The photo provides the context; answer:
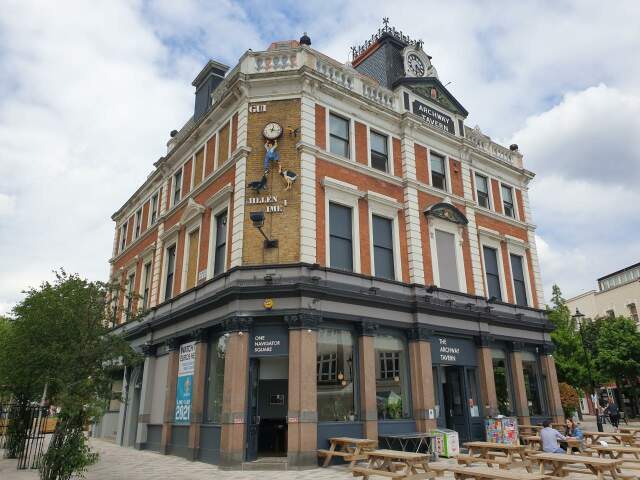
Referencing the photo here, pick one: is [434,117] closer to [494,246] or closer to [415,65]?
[415,65]

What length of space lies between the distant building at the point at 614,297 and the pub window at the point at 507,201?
2821 centimetres

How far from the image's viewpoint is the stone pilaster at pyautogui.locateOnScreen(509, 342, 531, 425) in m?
20.5

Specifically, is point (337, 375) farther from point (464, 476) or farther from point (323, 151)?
point (323, 151)

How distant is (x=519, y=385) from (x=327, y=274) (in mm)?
11299

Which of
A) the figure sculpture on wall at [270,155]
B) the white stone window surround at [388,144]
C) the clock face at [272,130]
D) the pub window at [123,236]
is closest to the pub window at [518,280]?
the white stone window surround at [388,144]

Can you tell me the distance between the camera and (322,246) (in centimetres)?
1636

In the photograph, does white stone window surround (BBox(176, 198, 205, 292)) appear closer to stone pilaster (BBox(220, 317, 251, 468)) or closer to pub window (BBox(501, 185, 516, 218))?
stone pilaster (BBox(220, 317, 251, 468))

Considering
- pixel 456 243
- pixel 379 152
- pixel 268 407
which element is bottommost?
pixel 268 407

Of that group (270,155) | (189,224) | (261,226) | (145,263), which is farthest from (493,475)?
(145,263)

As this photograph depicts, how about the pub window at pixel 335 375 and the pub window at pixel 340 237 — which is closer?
the pub window at pixel 335 375

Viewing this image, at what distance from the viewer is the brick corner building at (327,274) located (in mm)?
15086

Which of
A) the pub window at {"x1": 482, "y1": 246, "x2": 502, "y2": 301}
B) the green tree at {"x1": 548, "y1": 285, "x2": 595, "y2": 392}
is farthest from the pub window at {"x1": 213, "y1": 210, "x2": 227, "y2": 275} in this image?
the green tree at {"x1": 548, "y1": 285, "x2": 595, "y2": 392}

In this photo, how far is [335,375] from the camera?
1545 centimetres

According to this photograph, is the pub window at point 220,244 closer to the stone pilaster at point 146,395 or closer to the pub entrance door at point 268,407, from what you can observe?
the pub entrance door at point 268,407
